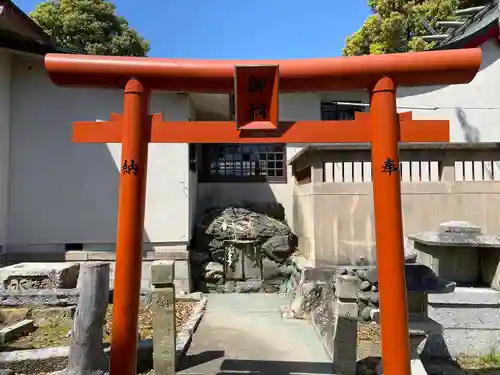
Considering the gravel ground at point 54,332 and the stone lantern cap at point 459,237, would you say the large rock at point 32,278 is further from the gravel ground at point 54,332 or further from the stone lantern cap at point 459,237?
the stone lantern cap at point 459,237

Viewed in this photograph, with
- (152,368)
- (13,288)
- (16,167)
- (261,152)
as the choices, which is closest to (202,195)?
(261,152)

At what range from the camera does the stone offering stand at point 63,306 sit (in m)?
5.36

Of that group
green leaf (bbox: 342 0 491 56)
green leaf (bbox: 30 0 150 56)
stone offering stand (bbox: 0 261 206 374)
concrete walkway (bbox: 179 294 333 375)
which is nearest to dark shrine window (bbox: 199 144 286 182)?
stone offering stand (bbox: 0 261 206 374)

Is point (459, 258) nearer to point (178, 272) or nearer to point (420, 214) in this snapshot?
point (420, 214)

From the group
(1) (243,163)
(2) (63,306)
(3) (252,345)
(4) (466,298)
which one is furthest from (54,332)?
(1) (243,163)

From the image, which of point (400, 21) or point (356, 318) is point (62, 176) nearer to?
point (356, 318)

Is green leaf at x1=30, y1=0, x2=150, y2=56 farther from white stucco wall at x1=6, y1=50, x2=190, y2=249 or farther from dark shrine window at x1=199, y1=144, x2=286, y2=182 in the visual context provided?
dark shrine window at x1=199, y1=144, x2=286, y2=182

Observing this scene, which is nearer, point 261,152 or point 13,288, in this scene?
point 13,288

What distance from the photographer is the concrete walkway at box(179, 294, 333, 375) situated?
5930mm

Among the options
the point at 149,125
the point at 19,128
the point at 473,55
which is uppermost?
the point at 19,128

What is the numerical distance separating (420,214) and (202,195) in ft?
23.3

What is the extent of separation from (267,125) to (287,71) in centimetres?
64

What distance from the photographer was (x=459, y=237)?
654cm

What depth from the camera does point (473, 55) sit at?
4.11 meters
